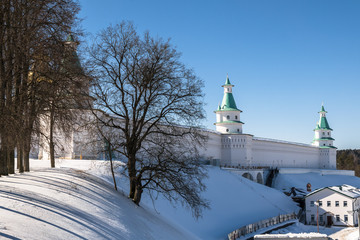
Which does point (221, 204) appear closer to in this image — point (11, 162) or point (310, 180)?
point (11, 162)

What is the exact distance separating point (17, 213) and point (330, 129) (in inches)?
3115

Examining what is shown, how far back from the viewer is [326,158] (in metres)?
79.8

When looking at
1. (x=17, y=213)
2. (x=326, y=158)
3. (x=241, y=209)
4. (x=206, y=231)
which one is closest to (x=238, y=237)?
(x=206, y=231)

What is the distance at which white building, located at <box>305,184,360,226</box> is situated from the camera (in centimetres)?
3662

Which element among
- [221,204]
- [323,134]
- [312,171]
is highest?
[323,134]

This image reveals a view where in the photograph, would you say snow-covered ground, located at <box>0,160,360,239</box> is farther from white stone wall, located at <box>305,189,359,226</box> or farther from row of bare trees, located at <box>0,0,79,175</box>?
white stone wall, located at <box>305,189,359,226</box>

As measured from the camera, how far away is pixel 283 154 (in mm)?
70562

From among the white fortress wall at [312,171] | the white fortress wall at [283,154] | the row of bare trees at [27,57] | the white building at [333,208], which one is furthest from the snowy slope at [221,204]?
the white fortress wall at [283,154]

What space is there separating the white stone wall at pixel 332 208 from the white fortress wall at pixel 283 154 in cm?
2305

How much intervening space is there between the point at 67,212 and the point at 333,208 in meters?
32.8

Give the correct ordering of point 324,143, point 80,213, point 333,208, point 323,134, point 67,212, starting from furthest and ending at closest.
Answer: point 323,134
point 324,143
point 333,208
point 80,213
point 67,212

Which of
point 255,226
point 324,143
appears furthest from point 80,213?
point 324,143

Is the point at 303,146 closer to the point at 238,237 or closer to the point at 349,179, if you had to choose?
the point at 349,179

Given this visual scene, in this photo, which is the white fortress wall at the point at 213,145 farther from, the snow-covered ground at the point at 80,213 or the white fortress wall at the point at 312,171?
the snow-covered ground at the point at 80,213
